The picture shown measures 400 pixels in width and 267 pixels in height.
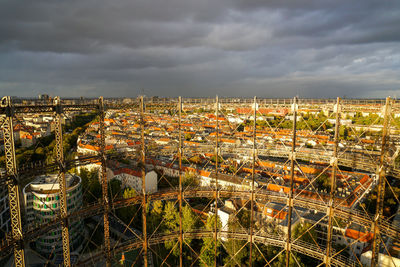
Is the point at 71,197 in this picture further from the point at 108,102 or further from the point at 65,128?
the point at 65,128

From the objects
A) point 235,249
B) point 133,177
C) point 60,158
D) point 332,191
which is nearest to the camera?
point 60,158

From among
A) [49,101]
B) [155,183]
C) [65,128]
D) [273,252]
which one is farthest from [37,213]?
[65,128]

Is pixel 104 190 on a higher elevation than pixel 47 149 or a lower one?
higher

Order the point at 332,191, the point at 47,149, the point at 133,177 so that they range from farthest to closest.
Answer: the point at 133,177 → the point at 47,149 → the point at 332,191

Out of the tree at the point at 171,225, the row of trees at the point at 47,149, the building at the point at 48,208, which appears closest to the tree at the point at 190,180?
the tree at the point at 171,225

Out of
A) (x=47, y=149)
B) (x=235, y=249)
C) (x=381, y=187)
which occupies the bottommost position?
(x=235, y=249)

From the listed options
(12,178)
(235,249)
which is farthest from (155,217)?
(12,178)

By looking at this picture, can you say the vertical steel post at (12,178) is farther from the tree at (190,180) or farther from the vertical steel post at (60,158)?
the tree at (190,180)

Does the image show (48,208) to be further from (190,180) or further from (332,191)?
(332,191)
